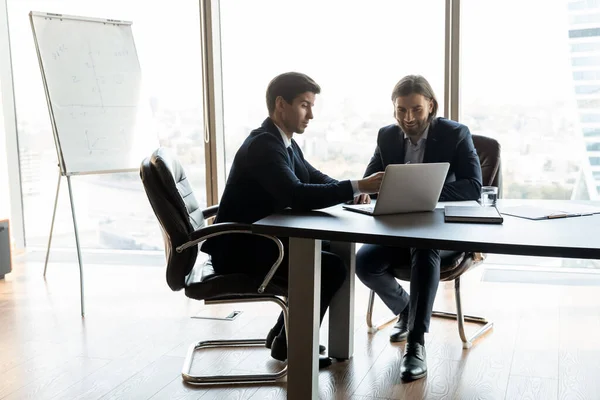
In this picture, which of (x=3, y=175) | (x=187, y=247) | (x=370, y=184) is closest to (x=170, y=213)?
(x=187, y=247)

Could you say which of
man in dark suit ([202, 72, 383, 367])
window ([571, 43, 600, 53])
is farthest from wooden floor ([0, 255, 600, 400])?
window ([571, 43, 600, 53])

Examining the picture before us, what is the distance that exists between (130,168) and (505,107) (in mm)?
2264

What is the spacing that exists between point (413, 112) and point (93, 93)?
187cm

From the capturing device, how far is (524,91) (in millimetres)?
4168

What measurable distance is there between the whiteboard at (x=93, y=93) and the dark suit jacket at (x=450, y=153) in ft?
5.03

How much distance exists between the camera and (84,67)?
3908mm

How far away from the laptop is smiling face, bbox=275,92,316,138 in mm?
473

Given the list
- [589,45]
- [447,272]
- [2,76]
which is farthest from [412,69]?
[2,76]

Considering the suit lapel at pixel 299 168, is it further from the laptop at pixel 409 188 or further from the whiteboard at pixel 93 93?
the whiteboard at pixel 93 93

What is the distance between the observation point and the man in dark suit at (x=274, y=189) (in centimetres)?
251

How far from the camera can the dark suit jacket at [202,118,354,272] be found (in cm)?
250

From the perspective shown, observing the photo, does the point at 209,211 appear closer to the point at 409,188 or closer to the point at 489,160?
the point at 409,188

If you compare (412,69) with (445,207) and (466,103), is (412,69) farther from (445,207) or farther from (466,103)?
(445,207)

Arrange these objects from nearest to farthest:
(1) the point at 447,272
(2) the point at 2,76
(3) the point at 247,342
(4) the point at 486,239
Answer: (4) the point at 486,239
(1) the point at 447,272
(3) the point at 247,342
(2) the point at 2,76
